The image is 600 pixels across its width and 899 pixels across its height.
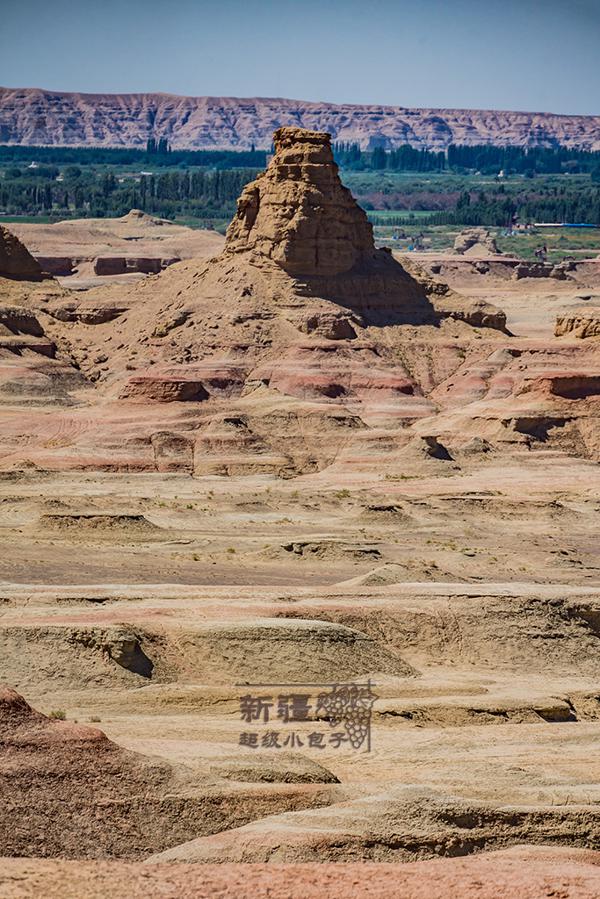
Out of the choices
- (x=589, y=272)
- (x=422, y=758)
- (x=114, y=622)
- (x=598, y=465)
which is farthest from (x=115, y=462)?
(x=589, y=272)

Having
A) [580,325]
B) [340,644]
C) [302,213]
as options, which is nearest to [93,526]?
[340,644]

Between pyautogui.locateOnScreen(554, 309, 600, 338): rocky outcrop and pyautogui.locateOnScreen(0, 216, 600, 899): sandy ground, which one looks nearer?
pyautogui.locateOnScreen(0, 216, 600, 899): sandy ground

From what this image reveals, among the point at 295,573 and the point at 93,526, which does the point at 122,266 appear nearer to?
the point at 93,526

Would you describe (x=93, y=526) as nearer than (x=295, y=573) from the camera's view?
No

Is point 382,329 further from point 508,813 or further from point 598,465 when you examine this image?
point 508,813

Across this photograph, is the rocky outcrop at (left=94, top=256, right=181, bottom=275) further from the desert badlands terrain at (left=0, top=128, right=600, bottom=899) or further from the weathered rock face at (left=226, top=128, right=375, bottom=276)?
the weathered rock face at (left=226, top=128, right=375, bottom=276)

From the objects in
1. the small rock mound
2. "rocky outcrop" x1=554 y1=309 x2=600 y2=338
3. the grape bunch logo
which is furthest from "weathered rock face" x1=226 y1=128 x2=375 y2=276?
the grape bunch logo

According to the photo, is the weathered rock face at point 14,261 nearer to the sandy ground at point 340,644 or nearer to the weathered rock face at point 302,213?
the weathered rock face at point 302,213
